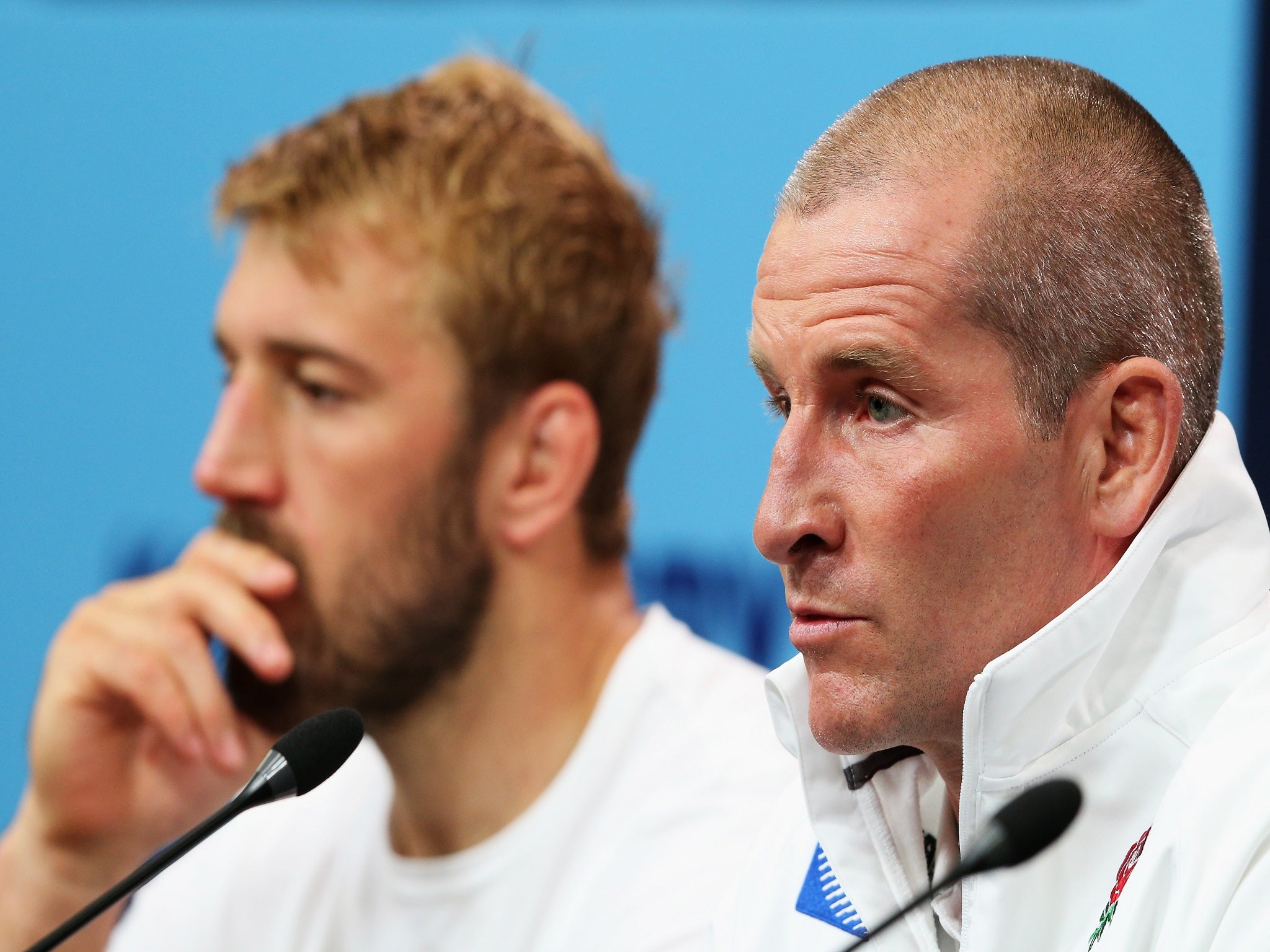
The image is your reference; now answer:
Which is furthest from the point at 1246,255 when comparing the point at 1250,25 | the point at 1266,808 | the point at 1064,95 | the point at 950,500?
the point at 1266,808

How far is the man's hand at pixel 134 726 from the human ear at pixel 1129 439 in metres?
1.13

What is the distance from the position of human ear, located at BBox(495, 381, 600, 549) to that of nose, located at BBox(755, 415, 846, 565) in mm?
910

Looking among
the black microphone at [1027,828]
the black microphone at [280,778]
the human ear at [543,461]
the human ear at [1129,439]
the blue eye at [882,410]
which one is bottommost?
the black microphone at [1027,828]

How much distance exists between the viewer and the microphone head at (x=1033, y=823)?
97cm

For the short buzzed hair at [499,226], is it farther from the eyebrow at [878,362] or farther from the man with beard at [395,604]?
the eyebrow at [878,362]

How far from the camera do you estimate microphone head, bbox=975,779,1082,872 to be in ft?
3.20

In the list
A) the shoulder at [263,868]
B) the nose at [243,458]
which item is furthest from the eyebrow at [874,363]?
the shoulder at [263,868]

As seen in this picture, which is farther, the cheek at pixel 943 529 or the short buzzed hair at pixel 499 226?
the short buzzed hair at pixel 499 226

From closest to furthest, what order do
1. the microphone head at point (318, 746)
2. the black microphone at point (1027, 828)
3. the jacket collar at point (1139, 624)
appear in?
the black microphone at point (1027, 828) < the jacket collar at point (1139, 624) < the microphone head at point (318, 746)

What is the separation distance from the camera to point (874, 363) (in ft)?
4.03

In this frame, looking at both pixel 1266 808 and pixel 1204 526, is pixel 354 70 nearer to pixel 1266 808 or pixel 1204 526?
pixel 1204 526

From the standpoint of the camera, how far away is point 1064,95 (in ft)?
4.15

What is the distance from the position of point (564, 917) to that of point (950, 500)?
904mm

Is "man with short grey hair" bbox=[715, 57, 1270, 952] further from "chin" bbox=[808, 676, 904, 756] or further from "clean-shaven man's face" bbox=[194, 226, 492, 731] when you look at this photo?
"clean-shaven man's face" bbox=[194, 226, 492, 731]
